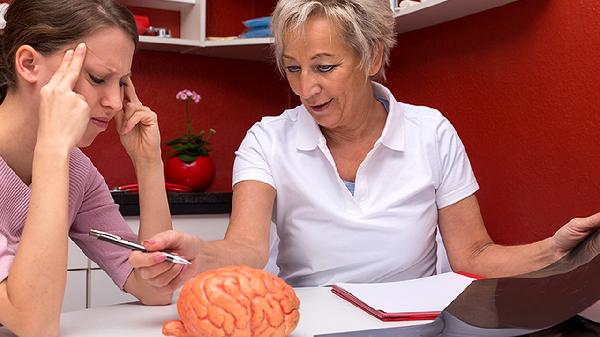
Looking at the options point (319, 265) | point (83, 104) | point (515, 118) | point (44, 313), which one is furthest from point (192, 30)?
point (44, 313)

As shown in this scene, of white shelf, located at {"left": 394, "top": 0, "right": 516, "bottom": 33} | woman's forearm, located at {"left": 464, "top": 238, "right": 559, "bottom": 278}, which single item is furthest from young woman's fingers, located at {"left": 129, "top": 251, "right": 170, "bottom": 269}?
white shelf, located at {"left": 394, "top": 0, "right": 516, "bottom": 33}

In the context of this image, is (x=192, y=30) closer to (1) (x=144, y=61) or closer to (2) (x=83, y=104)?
(1) (x=144, y=61)

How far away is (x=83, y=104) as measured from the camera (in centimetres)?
117

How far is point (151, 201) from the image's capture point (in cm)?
146

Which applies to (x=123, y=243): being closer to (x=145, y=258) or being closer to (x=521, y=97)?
(x=145, y=258)

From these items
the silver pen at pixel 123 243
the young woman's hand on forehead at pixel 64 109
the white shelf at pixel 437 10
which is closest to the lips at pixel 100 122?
the young woman's hand on forehead at pixel 64 109

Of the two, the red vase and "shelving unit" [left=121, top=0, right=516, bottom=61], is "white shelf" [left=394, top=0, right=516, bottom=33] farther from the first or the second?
the red vase

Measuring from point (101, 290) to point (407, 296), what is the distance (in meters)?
1.61

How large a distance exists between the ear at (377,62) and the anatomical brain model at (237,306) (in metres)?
0.86

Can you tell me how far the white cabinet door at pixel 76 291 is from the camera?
2523 millimetres

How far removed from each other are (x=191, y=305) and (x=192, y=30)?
2.29m

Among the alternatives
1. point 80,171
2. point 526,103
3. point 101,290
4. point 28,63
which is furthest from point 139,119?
point 101,290

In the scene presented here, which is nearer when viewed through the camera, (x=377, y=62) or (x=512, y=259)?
(x=512, y=259)

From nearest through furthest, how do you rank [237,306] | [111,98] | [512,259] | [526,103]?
[237,306]
[111,98]
[512,259]
[526,103]
